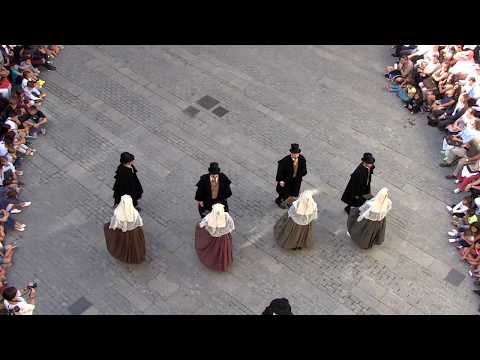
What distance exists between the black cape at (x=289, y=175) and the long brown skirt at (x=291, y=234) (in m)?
0.71

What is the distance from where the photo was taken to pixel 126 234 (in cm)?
978

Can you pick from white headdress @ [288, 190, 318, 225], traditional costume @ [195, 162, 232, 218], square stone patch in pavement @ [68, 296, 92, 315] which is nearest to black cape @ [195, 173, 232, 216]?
traditional costume @ [195, 162, 232, 218]

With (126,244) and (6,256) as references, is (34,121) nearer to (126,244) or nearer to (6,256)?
(6,256)

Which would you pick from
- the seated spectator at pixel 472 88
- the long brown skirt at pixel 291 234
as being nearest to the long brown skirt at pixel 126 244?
the long brown skirt at pixel 291 234

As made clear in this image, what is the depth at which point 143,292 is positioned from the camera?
10.0 meters

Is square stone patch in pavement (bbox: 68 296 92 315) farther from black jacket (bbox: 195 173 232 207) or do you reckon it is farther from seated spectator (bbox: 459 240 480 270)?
seated spectator (bbox: 459 240 480 270)

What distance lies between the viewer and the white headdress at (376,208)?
9.97m

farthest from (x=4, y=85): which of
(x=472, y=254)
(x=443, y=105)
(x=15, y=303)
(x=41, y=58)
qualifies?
(x=472, y=254)

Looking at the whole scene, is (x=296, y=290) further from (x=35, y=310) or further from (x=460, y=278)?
(x=35, y=310)

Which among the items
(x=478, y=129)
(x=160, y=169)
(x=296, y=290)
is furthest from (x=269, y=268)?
(x=478, y=129)

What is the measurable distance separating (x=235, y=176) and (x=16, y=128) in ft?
16.4

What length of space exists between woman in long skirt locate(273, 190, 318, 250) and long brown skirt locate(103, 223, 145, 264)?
8.86 ft

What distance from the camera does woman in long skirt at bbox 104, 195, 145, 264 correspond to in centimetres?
934

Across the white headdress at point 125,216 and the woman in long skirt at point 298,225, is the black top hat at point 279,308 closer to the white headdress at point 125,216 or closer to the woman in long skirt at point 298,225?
the woman in long skirt at point 298,225
